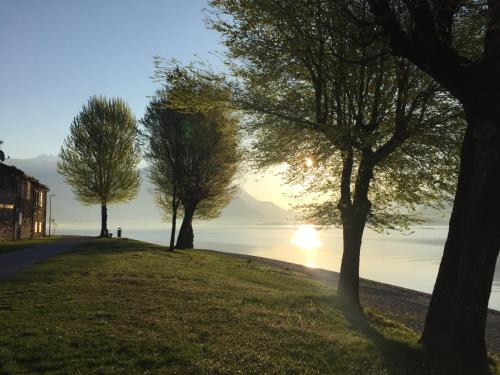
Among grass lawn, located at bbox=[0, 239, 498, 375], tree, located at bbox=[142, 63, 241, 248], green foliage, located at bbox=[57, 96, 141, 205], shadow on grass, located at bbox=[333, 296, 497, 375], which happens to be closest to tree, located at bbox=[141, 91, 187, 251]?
tree, located at bbox=[142, 63, 241, 248]

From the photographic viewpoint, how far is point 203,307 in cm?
1423

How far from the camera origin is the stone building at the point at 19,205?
45.7 metres

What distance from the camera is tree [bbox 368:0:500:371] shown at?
10.6 meters

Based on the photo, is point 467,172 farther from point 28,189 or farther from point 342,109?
point 28,189

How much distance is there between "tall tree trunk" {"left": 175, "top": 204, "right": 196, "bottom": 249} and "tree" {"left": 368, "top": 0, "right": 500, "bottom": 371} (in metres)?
34.4

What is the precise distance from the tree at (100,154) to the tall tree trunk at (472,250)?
149 feet

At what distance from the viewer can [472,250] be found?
11.0 metres

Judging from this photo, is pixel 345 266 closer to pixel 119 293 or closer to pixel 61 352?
pixel 119 293

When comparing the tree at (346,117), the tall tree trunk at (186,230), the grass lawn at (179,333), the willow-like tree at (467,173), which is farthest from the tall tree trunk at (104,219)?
the willow-like tree at (467,173)

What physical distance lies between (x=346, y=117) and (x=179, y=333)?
10656mm

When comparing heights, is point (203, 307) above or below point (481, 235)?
below

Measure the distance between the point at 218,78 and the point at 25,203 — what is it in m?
46.5

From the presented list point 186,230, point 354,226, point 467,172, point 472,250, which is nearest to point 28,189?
point 186,230

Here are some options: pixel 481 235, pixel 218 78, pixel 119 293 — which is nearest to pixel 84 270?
pixel 119 293
